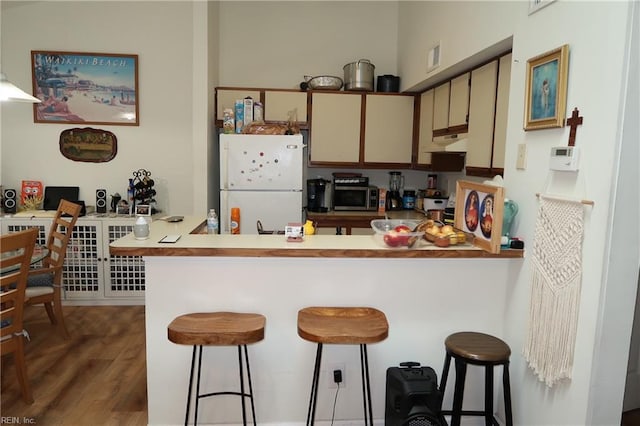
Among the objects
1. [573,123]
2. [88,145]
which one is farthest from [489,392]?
[88,145]

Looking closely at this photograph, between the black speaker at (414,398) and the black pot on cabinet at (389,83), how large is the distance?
9.62 ft

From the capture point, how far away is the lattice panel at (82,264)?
3.72 metres

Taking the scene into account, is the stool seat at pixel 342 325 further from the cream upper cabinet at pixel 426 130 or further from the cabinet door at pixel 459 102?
the cream upper cabinet at pixel 426 130

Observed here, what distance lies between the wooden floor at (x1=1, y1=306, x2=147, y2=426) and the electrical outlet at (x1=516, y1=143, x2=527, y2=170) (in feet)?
7.45

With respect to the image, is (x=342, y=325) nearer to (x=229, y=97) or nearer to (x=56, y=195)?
(x=229, y=97)

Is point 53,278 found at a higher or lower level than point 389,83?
lower

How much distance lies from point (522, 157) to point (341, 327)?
1189 mm

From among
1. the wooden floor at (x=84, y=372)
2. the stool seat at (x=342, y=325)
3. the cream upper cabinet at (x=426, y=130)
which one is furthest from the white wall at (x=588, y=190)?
the wooden floor at (x=84, y=372)

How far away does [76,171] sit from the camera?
4.01 metres

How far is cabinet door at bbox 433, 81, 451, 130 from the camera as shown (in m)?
3.34

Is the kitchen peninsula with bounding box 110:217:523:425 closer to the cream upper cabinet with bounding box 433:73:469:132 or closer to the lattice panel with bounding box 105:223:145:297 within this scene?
the cream upper cabinet with bounding box 433:73:469:132

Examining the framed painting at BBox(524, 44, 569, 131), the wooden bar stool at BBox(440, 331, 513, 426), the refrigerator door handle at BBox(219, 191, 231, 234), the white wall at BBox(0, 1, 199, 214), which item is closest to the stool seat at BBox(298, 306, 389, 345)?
the wooden bar stool at BBox(440, 331, 513, 426)

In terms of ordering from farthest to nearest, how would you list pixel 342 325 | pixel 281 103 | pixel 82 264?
1. pixel 281 103
2. pixel 82 264
3. pixel 342 325

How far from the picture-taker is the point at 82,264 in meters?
3.78
